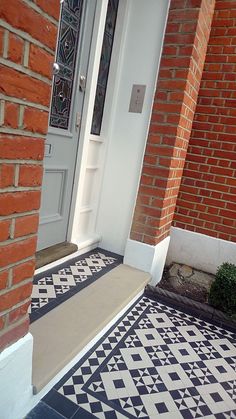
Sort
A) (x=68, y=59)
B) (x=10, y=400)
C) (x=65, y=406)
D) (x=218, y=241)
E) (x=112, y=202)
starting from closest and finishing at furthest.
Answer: (x=10, y=400) < (x=65, y=406) < (x=68, y=59) < (x=112, y=202) < (x=218, y=241)

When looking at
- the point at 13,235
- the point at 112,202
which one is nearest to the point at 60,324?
the point at 13,235

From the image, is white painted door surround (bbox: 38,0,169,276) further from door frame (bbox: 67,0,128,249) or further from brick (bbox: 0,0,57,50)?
brick (bbox: 0,0,57,50)

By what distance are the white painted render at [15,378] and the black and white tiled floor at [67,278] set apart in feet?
1.48

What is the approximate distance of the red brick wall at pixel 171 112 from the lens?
2076 mm

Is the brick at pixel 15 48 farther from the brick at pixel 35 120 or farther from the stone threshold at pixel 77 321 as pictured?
the stone threshold at pixel 77 321

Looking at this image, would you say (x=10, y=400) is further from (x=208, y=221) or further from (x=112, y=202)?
(x=208, y=221)

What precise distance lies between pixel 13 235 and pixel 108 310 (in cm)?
102

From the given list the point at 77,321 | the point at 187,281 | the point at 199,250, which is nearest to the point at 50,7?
the point at 77,321

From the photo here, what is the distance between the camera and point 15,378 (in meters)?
1.06

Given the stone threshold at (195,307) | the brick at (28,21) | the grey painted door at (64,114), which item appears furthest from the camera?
the stone threshold at (195,307)

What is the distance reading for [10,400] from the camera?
3.52ft

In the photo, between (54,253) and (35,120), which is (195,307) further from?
(35,120)

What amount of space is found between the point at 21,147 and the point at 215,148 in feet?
7.29

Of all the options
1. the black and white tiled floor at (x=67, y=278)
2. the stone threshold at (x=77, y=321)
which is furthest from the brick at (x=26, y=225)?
the black and white tiled floor at (x=67, y=278)
